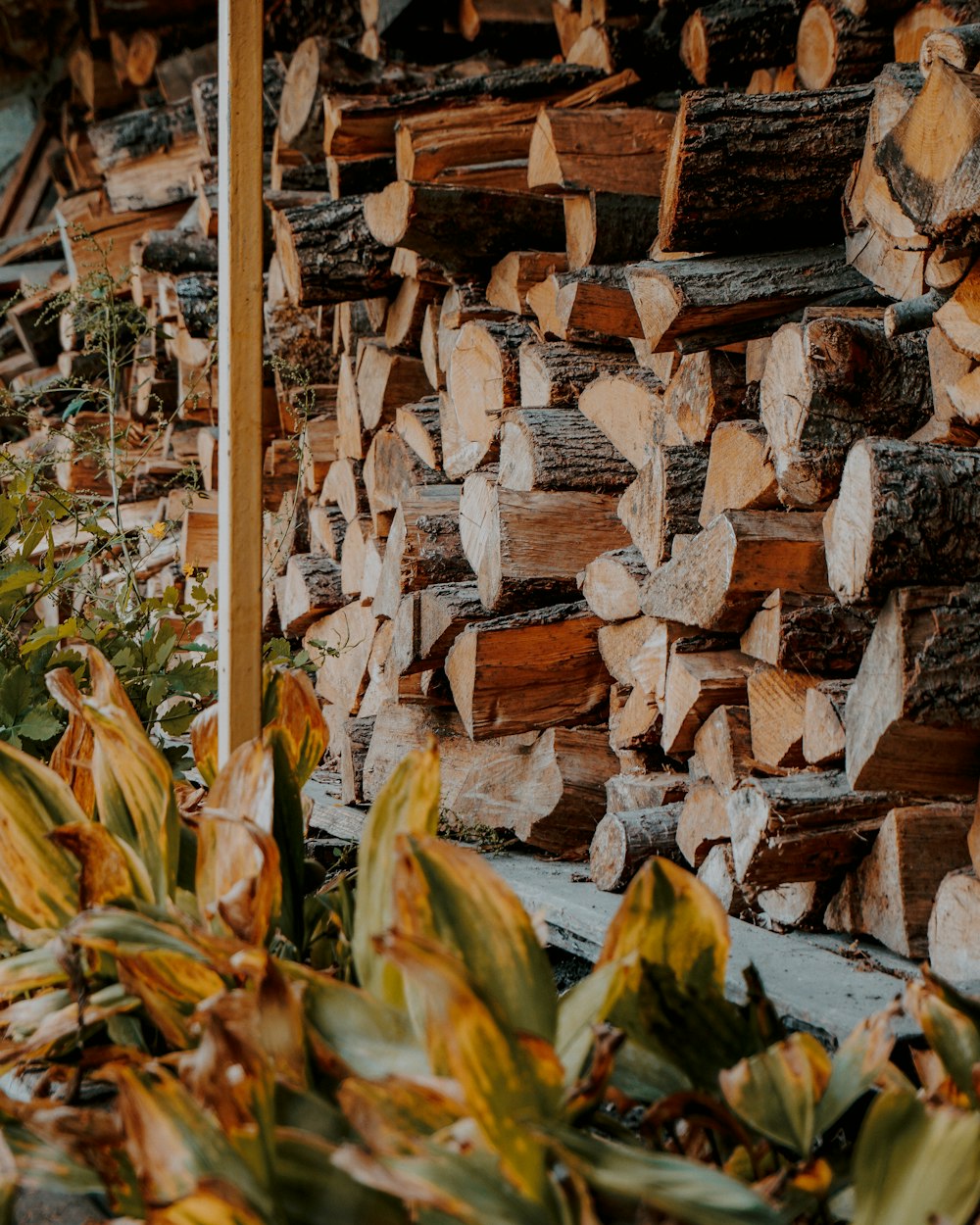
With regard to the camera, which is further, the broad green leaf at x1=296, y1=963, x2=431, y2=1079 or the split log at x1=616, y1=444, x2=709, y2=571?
the split log at x1=616, y1=444, x2=709, y2=571

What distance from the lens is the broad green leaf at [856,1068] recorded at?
907mm

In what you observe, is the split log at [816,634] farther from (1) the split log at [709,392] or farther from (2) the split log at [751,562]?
(1) the split log at [709,392]

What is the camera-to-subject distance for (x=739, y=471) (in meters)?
1.81

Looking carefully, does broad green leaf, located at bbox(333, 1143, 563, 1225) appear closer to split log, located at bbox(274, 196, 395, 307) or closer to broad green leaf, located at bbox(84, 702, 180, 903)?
broad green leaf, located at bbox(84, 702, 180, 903)

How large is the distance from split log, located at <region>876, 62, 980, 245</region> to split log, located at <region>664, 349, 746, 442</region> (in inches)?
17.5

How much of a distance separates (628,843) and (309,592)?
1.38 meters

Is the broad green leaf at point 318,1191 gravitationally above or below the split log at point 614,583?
below

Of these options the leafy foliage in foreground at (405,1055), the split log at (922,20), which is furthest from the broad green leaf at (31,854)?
the split log at (922,20)

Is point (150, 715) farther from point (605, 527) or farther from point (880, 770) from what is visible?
point (880, 770)

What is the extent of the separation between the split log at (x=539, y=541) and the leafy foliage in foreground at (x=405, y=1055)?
1.04 m

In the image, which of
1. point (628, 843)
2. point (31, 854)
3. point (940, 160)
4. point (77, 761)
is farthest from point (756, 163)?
point (31, 854)

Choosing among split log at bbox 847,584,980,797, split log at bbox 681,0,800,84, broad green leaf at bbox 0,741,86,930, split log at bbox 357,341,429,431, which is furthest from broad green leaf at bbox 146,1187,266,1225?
split log at bbox 357,341,429,431

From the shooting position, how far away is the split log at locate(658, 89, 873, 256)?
5.90 feet

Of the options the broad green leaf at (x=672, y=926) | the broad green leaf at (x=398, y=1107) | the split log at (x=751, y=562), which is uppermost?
the split log at (x=751, y=562)
